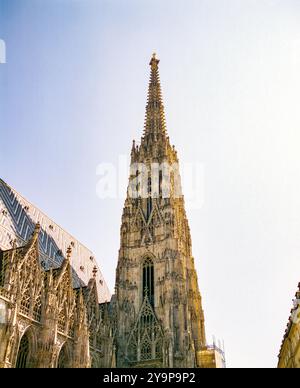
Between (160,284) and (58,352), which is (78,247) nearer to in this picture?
(160,284)

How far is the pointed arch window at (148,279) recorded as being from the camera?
38.6m

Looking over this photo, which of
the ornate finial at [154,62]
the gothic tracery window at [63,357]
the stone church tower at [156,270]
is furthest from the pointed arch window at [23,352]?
the ornate finial at [154,62]

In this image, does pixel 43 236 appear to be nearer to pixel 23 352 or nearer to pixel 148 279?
pixel 148 279

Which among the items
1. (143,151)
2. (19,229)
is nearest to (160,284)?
(19,229)

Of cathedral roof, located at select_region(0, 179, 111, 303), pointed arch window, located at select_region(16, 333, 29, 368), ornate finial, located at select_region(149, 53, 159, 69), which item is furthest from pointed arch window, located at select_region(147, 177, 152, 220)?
ornate finial, located at select_region(149, 53, 159, 69)

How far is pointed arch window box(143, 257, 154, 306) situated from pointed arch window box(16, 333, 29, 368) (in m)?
14.8

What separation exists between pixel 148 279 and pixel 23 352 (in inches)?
648

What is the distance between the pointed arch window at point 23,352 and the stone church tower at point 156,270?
37.7 ft

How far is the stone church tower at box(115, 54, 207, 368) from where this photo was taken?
34.8 metres

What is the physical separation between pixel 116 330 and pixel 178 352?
6.15 metres

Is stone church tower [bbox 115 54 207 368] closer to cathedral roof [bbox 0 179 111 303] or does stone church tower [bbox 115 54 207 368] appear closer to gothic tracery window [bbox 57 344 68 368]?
cathedral roof [bbox 0 179 111 303]

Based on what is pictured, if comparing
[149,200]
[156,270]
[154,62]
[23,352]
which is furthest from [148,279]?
[154,62]

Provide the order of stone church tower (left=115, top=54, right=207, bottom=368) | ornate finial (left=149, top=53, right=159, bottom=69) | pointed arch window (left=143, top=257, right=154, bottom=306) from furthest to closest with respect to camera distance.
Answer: ornate finial (left=149, top=53, right=159, bottom=69) < pointed arch window (left=143, top=257, right=154, bottom=306) < stone church tower (left=115, top=54, right=207, bottom=368)

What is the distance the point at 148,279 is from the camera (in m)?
39.8
